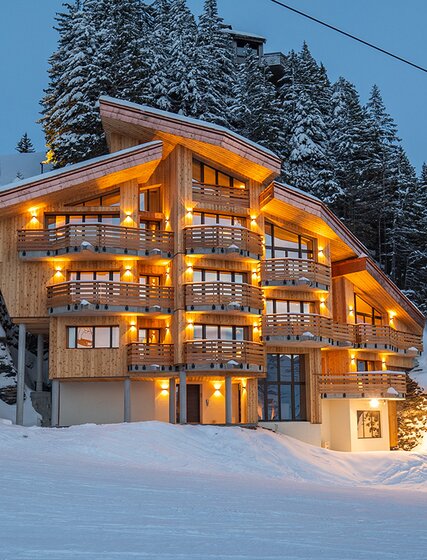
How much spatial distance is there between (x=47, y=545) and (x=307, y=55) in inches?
2071

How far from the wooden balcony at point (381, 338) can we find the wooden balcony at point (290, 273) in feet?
14.0

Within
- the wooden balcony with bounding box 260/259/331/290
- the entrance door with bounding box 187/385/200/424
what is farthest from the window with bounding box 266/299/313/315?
the entrance door with bounding box 187/385/200/424

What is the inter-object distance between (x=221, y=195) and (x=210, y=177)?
1024 mm

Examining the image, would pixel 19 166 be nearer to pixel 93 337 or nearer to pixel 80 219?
pixel 80 219

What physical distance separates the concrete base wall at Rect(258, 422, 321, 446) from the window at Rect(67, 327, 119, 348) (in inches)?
297

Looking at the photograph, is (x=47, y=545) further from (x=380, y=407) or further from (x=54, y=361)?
(x=380, y=407)

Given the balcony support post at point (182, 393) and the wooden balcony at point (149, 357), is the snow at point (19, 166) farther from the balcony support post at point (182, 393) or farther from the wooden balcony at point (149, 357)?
the balcony support post at point (182, 393)

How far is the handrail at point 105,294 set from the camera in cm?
3016

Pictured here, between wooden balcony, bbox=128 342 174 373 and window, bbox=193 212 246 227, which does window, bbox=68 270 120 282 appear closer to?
wooden balcony, bbox=128 342 174 373

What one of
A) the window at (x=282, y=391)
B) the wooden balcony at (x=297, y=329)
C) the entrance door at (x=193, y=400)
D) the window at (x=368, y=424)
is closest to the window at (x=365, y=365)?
the window at (x=368, y=424)

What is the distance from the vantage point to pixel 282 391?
34.2 meters

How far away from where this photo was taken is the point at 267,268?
33375mm

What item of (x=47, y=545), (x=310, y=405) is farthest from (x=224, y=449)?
(x=47, y=545)

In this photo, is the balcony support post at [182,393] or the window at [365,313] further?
the window at [365,313]
